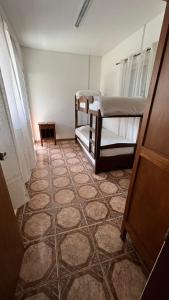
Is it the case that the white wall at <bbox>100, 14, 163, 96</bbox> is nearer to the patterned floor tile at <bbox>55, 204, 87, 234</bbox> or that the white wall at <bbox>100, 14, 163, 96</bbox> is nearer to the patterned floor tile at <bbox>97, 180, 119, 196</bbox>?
the patterned floor tile at <bbox>97, 180, 119, 196</bbox>

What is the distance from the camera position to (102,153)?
2.33 metres

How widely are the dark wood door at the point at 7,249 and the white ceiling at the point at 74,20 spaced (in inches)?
90.6

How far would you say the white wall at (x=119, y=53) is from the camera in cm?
206

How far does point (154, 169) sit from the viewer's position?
0.86m

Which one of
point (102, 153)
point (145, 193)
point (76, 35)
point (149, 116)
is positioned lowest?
point (102, 153)

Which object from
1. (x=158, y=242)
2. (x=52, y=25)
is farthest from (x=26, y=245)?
(x=52, y=25)

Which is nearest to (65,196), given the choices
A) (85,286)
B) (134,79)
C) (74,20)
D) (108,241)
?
(108,241)

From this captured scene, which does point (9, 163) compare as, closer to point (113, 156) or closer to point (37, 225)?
point (37, 225)

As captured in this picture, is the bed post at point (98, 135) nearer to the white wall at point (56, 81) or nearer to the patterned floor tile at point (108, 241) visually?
the patterned floor tile at point (108, 241)

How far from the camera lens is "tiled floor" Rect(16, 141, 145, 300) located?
99 centimetres

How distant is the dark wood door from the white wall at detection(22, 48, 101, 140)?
328 centimetres

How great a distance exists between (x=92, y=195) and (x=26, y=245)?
3.15 feet

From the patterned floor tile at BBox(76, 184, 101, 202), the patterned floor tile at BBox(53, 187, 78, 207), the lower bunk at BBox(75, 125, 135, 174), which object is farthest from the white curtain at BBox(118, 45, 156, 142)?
the patterned floor tile at BBox(53, 187, 78, 207)

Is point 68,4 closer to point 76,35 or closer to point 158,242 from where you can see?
point 76,35
